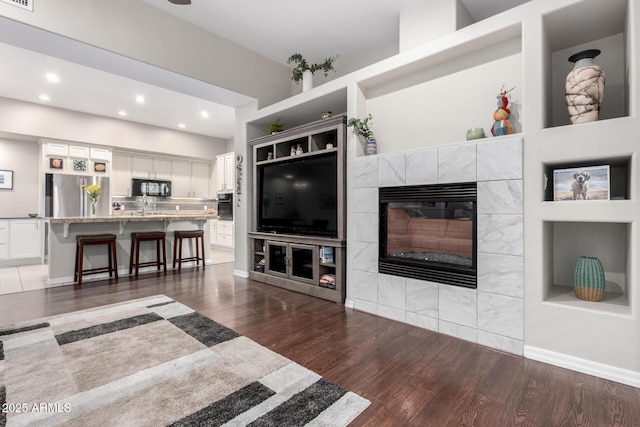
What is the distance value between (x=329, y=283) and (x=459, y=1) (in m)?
3.28

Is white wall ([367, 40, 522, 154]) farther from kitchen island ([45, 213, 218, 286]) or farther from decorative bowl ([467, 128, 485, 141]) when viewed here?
kitchen island ([45, 213, 218, 286])

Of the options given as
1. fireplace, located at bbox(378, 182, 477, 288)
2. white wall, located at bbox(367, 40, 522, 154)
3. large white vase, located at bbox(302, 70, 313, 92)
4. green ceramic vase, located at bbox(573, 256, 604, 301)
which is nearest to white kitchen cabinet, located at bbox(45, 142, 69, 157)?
large white vase, located at bbox(302, 70, 313, 92)

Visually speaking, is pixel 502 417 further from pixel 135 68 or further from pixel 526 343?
pixel 135 68

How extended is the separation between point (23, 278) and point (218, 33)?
15.5 ft

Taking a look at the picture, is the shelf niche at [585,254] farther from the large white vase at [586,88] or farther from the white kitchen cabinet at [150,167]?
the white kitchen cabinet at [150,167]

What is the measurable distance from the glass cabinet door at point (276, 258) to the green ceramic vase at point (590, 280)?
304cm

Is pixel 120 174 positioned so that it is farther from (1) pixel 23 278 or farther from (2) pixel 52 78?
(1) pixel 23 278

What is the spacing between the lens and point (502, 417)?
1.53 meters

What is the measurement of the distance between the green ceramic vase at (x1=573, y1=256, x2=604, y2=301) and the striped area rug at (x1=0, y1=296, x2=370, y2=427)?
1.75 m

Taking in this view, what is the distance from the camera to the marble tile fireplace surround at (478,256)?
2.25 m

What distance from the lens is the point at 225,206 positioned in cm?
792

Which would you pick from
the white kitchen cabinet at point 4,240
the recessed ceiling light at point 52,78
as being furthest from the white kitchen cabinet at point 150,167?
the recessed ceiling light at point 52,78

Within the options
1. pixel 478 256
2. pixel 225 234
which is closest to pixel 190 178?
pixel 225 234

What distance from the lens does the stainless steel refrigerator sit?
19.9 ft
